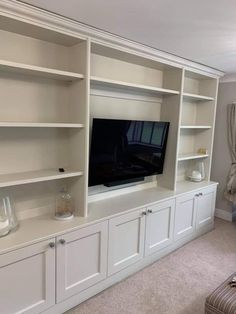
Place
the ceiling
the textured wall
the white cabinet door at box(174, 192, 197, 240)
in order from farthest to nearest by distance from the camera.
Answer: the textured wall, the white cabinet door at box(174, 192, 197, 240), the ceiling

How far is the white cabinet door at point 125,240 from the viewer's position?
2.36m

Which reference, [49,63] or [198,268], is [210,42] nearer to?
[49,63]

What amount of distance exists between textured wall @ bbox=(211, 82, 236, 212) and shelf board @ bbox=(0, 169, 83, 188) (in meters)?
2.71

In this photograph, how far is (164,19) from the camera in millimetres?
1851

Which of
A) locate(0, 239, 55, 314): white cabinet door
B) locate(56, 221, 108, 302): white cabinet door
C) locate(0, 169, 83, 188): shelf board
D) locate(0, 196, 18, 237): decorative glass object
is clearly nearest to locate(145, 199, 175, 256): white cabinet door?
locate(56, 221, 108, 302): white cabinet door

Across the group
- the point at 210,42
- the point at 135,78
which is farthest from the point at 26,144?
the point at 210,42

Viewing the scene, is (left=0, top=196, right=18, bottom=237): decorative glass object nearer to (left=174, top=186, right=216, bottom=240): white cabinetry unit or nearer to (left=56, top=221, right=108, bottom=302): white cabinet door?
(left=56, top=221, right=108, bottom=302): white cabinet door

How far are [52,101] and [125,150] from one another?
89 cm

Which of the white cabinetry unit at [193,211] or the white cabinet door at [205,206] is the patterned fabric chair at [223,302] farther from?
the white cabinet door at [205,206]

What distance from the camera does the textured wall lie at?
12.9 ft

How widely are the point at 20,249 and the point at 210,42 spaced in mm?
2301

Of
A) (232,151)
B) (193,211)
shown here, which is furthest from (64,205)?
(232,151)

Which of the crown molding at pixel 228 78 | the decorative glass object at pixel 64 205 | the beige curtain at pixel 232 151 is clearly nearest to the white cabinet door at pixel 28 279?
the decorative glass object at pixel 64 205

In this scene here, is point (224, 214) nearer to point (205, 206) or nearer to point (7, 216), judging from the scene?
point (205, 206)
